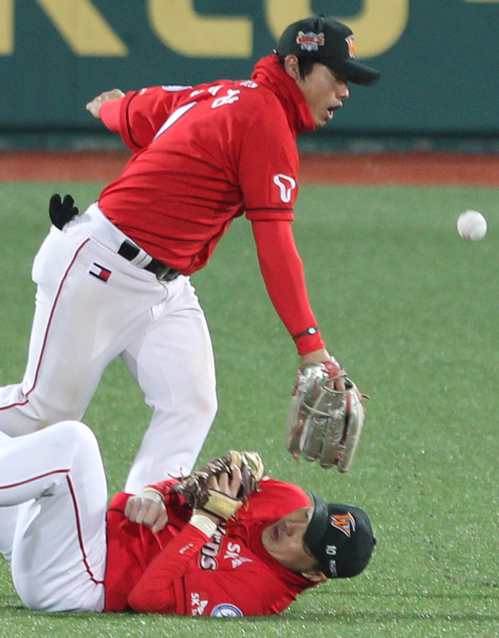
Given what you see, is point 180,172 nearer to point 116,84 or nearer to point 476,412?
point 476,412

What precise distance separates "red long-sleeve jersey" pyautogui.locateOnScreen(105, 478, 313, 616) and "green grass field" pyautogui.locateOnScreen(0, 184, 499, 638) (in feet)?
0.27

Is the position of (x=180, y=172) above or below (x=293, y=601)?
above

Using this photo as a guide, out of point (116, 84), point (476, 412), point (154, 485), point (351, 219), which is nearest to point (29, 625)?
point (154, 485)

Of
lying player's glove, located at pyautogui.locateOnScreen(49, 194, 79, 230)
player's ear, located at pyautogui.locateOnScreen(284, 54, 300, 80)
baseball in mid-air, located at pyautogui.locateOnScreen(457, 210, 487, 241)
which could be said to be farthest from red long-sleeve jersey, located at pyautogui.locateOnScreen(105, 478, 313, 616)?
baseball in mid-air, located at pyautogui.locateOnScreen(457, 210, 487, 241)

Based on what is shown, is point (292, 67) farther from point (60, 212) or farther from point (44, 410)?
point (44, 410)

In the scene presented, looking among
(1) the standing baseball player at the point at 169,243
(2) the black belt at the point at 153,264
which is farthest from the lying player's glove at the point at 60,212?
(2) the black belt at the point at 153,264

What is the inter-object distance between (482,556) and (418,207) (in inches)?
307

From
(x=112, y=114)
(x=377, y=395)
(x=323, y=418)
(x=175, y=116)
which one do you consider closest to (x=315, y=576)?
(x=323, y=418)

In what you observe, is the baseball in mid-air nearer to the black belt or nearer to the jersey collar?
the jersey collar

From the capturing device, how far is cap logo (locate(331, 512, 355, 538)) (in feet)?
11.4

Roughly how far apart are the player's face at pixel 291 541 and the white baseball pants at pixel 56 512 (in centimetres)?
50

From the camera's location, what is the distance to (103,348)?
4020 mm

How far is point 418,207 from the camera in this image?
38.1ft

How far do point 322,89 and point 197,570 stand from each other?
1.56 metres
